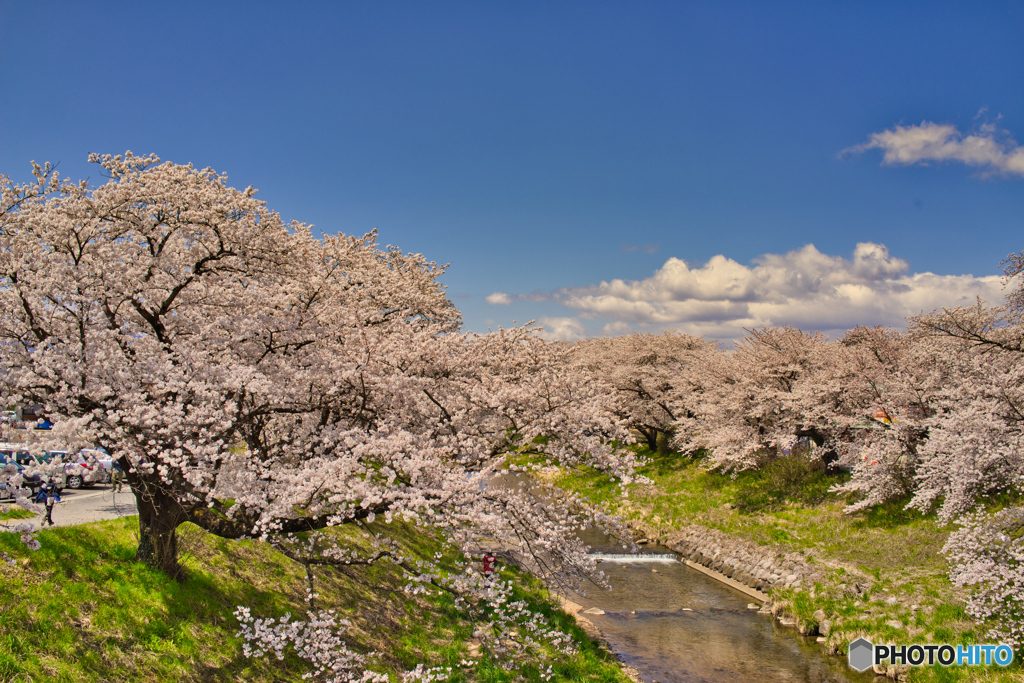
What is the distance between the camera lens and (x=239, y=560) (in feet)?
46.5

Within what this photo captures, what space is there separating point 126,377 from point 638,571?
21.7 m

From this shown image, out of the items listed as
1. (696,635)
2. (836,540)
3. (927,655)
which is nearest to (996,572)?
(927,655)

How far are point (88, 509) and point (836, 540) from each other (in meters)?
27.0

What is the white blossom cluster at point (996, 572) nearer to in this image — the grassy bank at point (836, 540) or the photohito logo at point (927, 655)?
the photohito logo at point (927, 655)

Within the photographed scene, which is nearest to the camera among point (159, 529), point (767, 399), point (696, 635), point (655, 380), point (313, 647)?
point (313, 647)

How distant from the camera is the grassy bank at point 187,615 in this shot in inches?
362

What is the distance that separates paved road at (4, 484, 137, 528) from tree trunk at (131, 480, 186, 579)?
167 centimetres

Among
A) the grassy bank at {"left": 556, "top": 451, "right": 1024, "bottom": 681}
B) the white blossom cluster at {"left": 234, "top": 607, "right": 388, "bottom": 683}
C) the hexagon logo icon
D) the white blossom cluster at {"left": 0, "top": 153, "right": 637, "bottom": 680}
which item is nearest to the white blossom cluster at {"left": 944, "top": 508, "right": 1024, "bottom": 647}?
the grassy bank at {"left": 556, "top": 451, "right": 1024, "bottom": 681}

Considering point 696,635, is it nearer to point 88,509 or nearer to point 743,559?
point 743,559

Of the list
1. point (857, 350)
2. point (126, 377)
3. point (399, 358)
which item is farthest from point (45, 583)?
point (857, 350)

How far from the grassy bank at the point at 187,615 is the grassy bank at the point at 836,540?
6.09 meters

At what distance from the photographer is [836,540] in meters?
22.4

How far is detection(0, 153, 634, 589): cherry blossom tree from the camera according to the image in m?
9.68

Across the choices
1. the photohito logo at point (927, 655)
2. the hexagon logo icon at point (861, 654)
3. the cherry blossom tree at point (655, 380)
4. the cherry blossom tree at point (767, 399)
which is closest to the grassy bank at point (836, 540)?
the photohito logo at point (927, 655)
